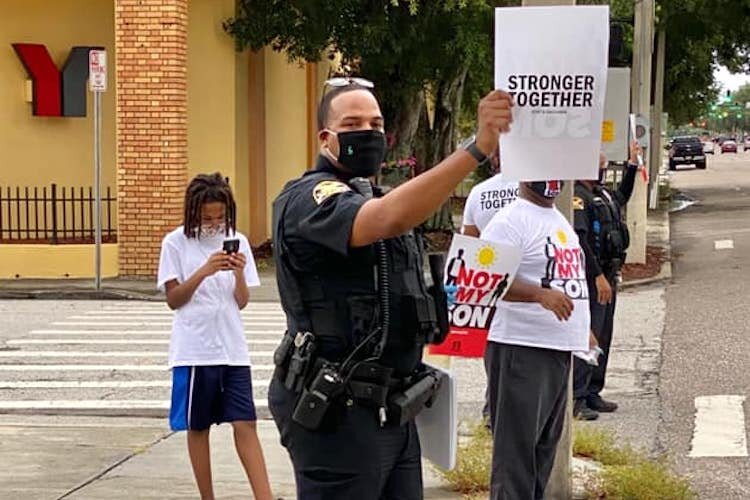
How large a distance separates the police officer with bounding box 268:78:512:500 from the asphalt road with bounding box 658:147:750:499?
3.48 metres

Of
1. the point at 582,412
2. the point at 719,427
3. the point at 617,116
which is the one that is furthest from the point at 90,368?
the point at 617,116

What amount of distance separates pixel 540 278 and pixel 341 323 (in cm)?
177

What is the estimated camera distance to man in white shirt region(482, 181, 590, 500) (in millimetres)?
5012

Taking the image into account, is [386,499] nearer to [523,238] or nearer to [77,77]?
[523,238]

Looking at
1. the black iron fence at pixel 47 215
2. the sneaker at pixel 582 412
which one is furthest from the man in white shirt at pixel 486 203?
the black iron fence at pixel 47 215

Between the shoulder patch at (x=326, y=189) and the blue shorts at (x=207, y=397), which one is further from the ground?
the shoulder patch at (x=326, y=189)

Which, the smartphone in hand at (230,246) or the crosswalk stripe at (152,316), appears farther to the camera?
the crosswalk stripe at (152,316)

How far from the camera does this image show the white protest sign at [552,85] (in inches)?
160

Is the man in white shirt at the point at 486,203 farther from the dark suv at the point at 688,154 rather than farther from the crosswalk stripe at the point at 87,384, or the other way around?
the dark suv at the point at 688,154

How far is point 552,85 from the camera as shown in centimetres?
414

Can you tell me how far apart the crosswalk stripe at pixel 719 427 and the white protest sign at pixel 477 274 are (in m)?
3.03

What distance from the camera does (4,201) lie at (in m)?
18.5

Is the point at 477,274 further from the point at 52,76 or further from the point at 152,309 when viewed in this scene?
the point at 52,76

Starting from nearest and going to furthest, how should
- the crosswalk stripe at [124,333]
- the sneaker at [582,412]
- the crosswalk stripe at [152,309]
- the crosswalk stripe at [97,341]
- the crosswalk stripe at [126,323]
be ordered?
the sneaker at [582,412] < the crosswalk stripe at [97,341] < the crosswalk stripe at [124,333] < the crosswalk stripe at [126,323] < the crosswalk stripe at [152,309]
